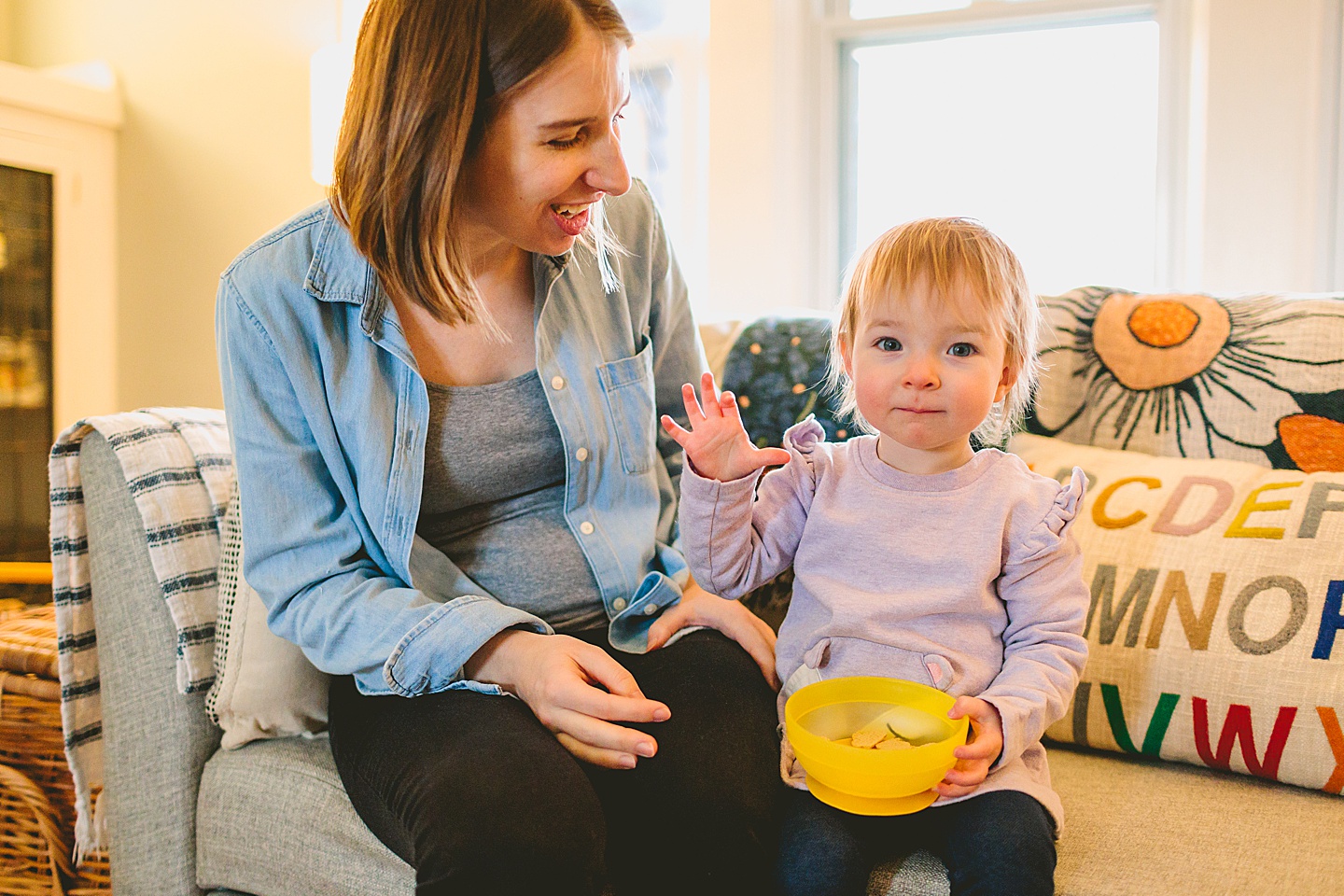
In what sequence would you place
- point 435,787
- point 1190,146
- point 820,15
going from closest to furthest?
point 435,787 < point 1190,146 < point 820,15

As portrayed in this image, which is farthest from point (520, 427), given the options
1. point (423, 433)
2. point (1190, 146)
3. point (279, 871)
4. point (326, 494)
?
point (1190, 146)

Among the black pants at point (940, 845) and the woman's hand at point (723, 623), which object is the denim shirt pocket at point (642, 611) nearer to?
the woman's hand at point (723, 623)

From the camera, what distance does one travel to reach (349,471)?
1.12 metres

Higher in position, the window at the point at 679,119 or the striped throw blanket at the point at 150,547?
the window at the point at 679,119

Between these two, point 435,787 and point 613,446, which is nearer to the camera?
point 435,787

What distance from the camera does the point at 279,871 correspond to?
3.68 feet

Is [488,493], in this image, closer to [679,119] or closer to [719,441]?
[719,441]

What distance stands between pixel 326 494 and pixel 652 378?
40 cm

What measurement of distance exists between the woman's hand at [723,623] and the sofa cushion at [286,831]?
357 mm

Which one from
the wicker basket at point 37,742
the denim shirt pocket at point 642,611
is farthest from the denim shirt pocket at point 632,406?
the wicker basket at point 37,742

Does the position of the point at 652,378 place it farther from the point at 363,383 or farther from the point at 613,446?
the point at 363,383

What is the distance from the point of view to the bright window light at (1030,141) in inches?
99.3

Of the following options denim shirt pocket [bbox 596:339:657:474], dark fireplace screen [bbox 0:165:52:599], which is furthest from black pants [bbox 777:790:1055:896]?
dark fireplace screen [bbox 0:165:52:599]

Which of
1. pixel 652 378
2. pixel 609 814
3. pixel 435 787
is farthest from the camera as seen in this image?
pixel 652 378
